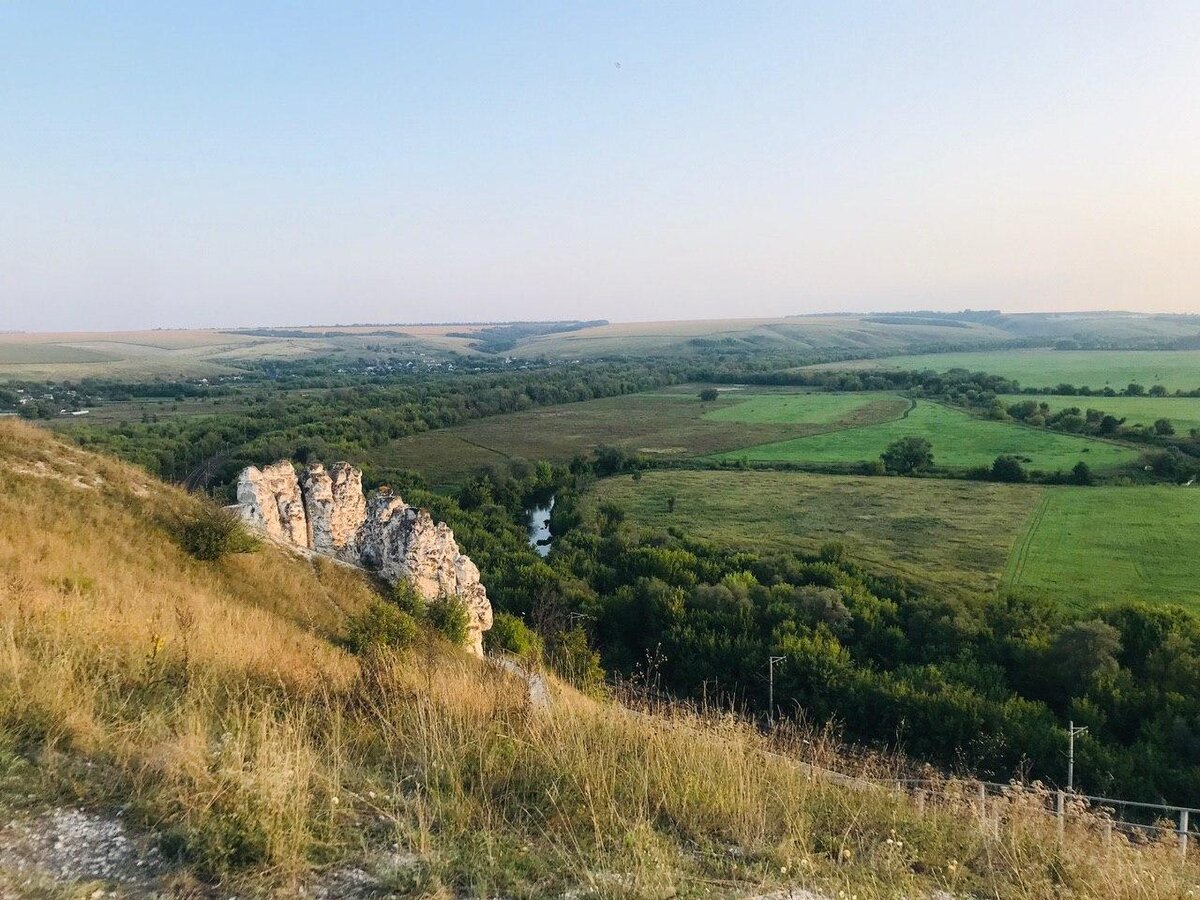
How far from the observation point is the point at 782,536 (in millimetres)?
47719

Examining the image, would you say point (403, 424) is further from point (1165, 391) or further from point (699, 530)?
point (1165, 391)

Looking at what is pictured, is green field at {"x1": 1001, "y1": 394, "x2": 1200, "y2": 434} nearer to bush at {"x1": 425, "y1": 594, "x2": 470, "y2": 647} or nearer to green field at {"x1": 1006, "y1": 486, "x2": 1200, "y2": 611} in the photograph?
green field at {"x1": 1006, "y1": 486, "x2": 1200, "y2": 611}

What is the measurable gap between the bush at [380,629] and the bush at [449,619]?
2.12m

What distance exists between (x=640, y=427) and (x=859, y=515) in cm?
4530

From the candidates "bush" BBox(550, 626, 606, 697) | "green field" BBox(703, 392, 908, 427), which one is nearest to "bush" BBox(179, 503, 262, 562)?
"bush" BBox(550, 626, 606, 697)

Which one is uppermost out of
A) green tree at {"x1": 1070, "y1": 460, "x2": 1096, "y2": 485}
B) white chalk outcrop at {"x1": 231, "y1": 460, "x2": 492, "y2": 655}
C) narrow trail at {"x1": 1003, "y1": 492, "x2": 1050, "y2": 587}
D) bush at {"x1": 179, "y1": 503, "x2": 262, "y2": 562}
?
bush at {"x1": 179, "y1": 503, "x2": 262, "y2": 562}

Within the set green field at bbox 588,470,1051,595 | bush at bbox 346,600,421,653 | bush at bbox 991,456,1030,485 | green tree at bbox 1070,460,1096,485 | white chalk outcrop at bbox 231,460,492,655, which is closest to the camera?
bush at bbox 346,600,421,653

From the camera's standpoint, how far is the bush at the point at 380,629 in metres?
11.8

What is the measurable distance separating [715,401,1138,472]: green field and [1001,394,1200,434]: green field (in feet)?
38.8

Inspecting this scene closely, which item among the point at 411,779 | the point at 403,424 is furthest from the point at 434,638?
the point at 403,424

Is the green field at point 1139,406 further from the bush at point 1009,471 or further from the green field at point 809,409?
the bush at point 1009,471

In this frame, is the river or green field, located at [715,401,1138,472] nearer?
the river

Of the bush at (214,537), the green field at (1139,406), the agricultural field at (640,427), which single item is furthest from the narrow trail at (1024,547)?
the bush at (214,537)

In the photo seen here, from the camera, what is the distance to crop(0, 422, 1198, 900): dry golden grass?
4.13m
